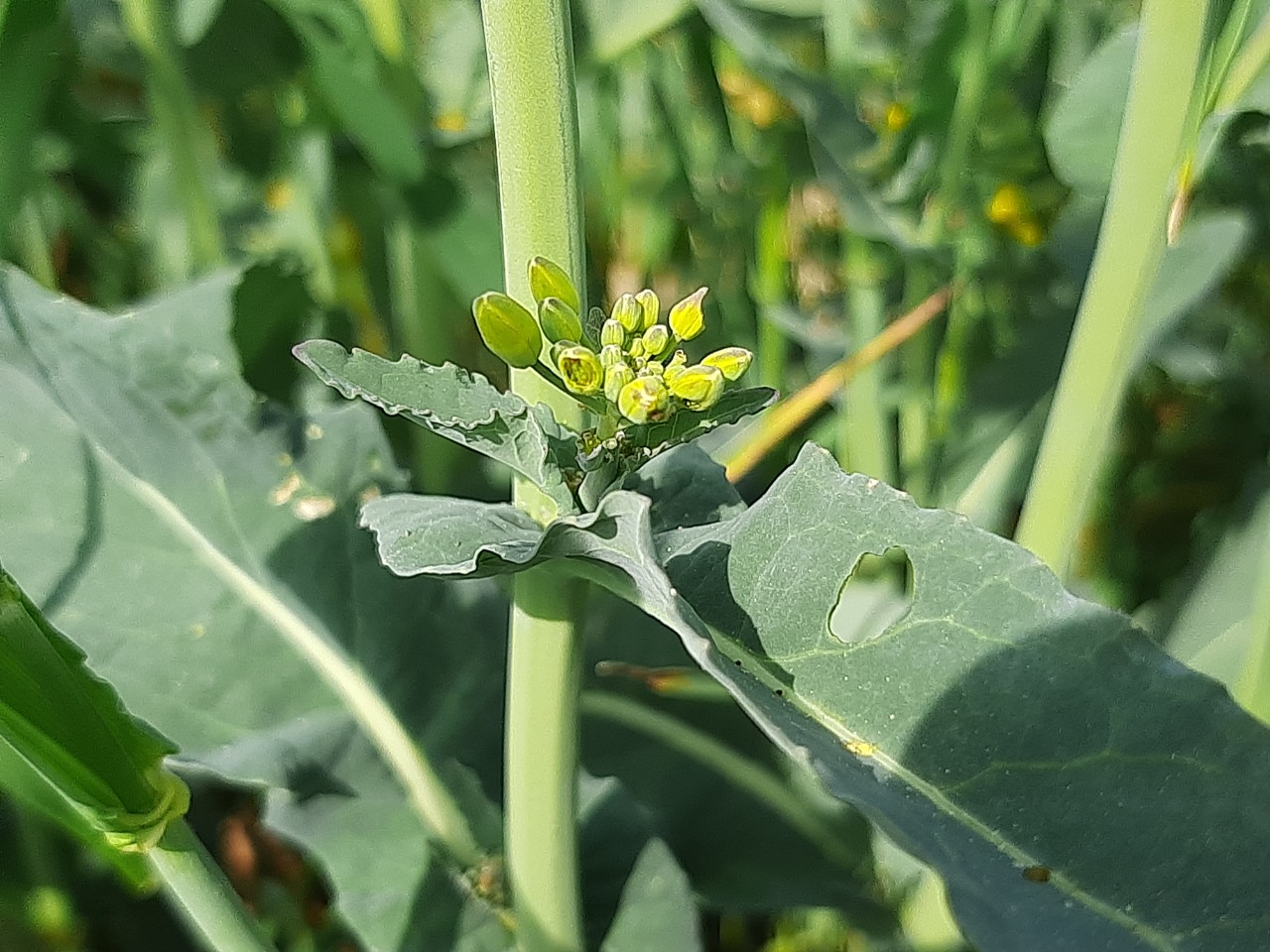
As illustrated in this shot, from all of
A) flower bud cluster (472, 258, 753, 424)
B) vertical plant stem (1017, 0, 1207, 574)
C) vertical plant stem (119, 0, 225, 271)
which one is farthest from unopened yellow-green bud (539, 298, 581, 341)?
vertical plant stem (119, 0, 225, 271)

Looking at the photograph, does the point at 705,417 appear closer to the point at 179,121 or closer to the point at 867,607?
the point at 867,607

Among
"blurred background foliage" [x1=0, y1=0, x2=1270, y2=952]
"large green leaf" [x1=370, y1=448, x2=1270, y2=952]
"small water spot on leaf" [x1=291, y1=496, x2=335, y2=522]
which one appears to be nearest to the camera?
"large green leaf" [x1=370, y1=448, x2=1270, y2=952]

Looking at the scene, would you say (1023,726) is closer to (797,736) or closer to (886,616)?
(797,736)

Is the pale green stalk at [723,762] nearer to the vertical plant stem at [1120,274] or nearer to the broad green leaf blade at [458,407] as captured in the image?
the vertical plant stem at [1120,274]

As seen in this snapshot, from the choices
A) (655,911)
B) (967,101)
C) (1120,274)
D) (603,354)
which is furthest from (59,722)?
(967,101)

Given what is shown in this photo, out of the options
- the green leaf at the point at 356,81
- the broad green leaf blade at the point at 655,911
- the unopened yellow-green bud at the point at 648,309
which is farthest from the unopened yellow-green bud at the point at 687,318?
the green leaf at the point at 356,81

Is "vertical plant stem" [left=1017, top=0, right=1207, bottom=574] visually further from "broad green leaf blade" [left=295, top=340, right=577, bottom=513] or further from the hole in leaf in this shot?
"broad green leaf blade" [left=295, top=340, right=577, bottom=513]
